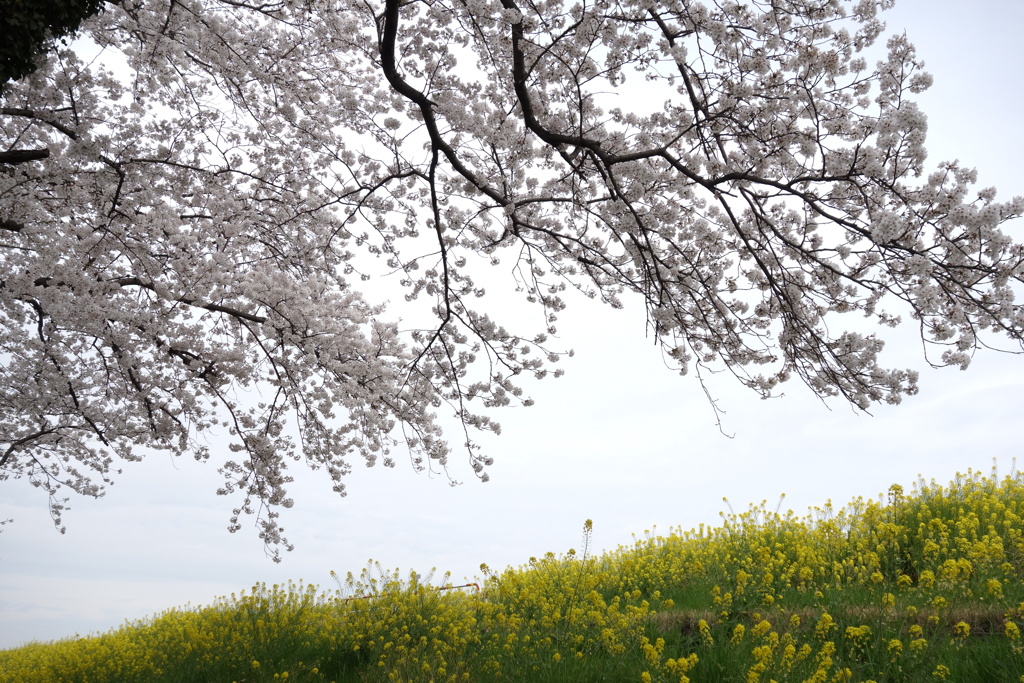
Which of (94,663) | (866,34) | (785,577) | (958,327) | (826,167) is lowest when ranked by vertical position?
(94,663)

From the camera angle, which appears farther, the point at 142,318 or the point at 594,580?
the point at 142,318

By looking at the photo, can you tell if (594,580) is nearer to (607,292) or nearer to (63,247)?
(607,292)

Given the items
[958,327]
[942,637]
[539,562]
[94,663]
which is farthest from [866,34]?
[94,663]

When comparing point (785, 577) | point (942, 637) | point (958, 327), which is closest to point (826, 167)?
point (958, 327)

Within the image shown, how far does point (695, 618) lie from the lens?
6047mm

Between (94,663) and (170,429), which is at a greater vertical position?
(170,429)

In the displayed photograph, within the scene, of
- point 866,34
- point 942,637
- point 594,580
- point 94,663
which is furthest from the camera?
point 94,663

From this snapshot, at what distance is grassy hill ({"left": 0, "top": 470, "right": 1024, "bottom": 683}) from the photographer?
442 centimetres

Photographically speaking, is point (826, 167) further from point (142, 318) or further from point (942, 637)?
point (142, 318)

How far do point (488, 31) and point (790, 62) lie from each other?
233 centimetres

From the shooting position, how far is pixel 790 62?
473 cm

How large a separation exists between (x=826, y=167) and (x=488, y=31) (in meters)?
2.82

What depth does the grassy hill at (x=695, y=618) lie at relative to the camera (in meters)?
4.42

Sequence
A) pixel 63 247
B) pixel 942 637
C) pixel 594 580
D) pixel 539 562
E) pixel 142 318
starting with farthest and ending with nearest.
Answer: pixel 142 318 < pixel 539 562 < pixel 63 247 < pixel 594 580 < pixel 942 637
